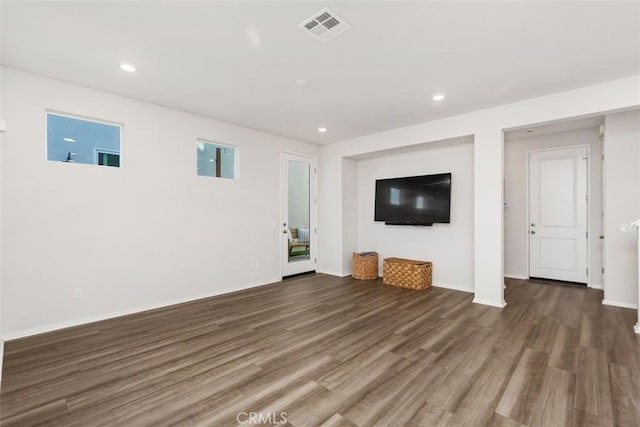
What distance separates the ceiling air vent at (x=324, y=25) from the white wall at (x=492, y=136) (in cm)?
271

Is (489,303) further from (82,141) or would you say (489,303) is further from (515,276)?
(82,141)

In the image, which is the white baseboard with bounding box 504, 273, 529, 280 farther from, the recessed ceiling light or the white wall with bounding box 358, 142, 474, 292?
the recessed ceiling light

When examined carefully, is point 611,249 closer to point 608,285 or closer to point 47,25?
point 608,285

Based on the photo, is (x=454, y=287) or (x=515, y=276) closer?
(x=454, y=287)

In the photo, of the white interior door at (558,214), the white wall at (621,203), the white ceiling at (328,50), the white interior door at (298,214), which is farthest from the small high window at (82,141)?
the white interior door at (558,214)

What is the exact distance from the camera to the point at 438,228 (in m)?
5.09

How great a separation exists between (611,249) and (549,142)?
86.3 inches

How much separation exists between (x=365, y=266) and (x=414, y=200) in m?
1.51

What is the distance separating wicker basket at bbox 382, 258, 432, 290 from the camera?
4.81 meters

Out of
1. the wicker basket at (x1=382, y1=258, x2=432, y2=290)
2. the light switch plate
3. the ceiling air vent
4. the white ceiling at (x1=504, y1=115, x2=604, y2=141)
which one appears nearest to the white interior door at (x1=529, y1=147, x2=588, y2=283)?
the white ceiling at (x1=504, y1=115, x2=604, y2=141)

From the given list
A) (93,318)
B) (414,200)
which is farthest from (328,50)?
(93,318)

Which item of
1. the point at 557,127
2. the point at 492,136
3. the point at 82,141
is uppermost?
the point at 557,127

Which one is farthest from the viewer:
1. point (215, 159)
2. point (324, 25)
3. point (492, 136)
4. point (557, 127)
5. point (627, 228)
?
point (557, 127)

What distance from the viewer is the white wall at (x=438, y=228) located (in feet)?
15.7
